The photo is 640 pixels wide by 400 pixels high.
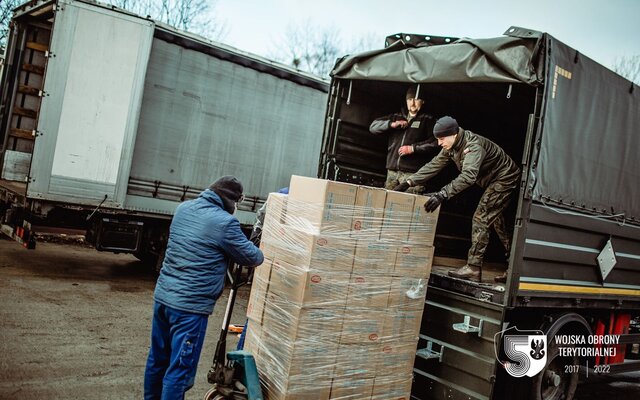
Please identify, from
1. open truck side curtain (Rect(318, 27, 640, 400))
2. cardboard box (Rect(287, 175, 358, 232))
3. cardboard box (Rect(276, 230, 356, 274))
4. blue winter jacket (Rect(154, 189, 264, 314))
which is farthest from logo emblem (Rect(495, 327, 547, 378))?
blue winter jacket (Rect(154, 189, 264, 314))

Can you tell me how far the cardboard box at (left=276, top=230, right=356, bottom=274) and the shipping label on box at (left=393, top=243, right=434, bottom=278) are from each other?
46 cm

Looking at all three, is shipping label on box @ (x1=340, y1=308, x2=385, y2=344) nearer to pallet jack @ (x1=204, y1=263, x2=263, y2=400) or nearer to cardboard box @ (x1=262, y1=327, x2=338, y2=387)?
cardboard box @ (x1=262, y1=327, x2=338, y2=387)

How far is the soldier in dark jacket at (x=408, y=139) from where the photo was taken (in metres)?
5.38

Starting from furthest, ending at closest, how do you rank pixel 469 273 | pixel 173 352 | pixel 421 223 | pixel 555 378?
1. pixel 555 378
2. pixel 469 273
3. pixel 421 223
4. pixel 173 352

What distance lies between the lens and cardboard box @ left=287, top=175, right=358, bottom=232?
144 inches

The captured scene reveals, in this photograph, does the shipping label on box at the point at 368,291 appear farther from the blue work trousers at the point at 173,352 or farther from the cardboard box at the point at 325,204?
the blue work trousers at the point at 173,352

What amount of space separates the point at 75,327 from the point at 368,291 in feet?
11.5

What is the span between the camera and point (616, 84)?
4.92 m

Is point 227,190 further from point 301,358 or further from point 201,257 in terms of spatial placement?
point 301,358

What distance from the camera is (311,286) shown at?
3.61 m

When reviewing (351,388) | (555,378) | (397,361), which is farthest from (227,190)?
(555,378)

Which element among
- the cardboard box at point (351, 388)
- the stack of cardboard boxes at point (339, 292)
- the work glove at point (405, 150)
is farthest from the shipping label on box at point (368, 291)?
the work glove at point (405, 150)

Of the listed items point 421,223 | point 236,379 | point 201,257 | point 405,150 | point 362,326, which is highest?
point 405,150

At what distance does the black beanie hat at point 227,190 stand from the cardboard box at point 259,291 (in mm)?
553
